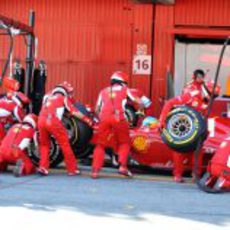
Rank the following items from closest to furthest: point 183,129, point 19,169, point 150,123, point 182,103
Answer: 1. point 183,129
2. point 182,103
3. point 19,169
4. point 150,123

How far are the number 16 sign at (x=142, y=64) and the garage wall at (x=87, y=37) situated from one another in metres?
0.13

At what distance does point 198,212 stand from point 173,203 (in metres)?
0.67

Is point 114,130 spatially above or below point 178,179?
above

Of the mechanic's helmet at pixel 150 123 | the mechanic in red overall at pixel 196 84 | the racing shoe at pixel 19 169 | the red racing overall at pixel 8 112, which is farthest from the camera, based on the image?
the red racing overall at pixel 8 112

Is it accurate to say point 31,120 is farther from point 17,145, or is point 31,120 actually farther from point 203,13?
point 203,13

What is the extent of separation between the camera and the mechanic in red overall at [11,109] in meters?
12.3

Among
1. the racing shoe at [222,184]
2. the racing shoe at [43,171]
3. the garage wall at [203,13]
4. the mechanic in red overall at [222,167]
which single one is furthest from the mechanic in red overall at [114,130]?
the garage wall at [203,13]

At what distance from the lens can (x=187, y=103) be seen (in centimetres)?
1150

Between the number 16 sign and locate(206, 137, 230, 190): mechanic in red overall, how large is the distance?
7.78 metres

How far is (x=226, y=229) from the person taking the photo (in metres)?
7.68

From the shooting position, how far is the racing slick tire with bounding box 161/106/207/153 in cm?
1070

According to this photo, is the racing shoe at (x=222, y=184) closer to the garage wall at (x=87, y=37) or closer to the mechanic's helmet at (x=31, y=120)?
the mechanic's helmet at (x=31, y=120)

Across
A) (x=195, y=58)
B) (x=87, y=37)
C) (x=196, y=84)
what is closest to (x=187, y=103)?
(x=196, y=84)

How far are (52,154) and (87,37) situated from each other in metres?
6.43
